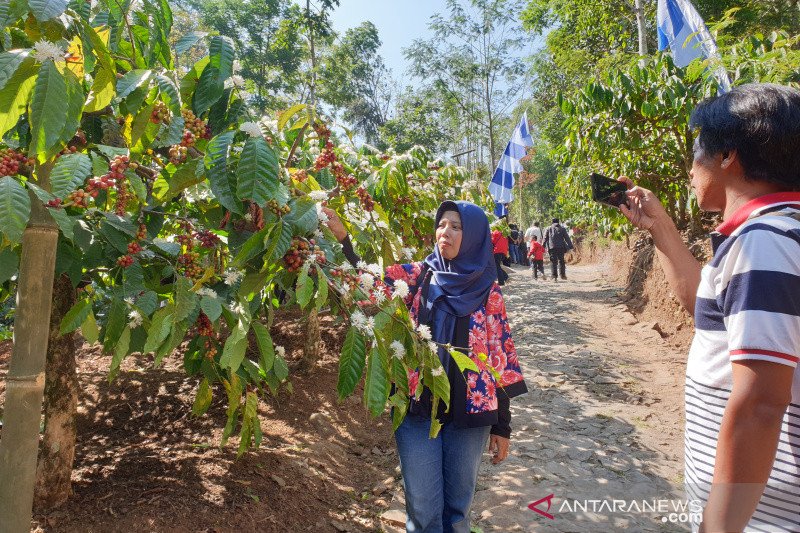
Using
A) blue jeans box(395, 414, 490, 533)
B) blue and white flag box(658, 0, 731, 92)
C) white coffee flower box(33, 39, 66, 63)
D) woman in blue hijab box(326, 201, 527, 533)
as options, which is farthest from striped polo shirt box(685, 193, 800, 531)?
blue and white flag box(658, 0, 731, 92)

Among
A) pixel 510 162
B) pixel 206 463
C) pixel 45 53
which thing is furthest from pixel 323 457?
pixel 510 162

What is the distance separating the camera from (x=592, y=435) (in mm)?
4586

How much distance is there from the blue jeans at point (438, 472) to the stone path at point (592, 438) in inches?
38.0

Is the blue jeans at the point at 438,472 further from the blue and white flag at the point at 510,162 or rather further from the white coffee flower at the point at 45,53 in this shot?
the blue and white flag at the point at 510,162

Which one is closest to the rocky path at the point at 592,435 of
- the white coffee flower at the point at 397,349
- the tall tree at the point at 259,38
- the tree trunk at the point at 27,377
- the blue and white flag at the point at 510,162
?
the white coffee flower at the point at 397,349

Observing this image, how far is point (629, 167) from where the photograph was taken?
796 cm

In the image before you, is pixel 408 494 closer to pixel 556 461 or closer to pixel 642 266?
pixel 556 461

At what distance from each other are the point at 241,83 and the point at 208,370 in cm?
149

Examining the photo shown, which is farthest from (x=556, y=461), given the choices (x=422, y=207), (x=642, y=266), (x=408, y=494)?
(x=642, y=266)

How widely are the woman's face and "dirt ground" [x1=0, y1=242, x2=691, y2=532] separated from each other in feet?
6.06

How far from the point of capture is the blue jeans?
230 cm

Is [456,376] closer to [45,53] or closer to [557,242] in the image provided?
[45,53]

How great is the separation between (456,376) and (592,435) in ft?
9.42

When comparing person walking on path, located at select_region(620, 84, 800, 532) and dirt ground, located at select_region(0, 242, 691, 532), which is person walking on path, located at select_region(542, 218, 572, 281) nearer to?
dirt ground, located at select_region(0, 242, 691, 532)
